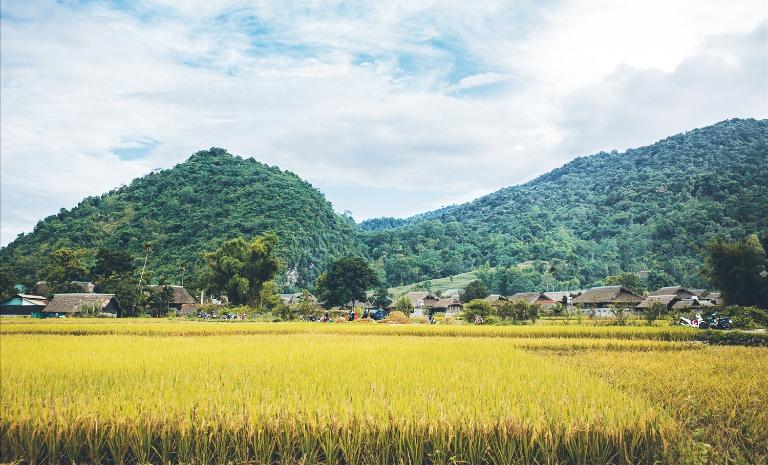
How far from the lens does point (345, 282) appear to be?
73562 mm

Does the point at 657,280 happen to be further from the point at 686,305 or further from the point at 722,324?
the point at 722,324

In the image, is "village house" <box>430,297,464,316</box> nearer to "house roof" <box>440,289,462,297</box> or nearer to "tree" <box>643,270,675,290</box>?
"house roof" <box>440,289,462,297</box>

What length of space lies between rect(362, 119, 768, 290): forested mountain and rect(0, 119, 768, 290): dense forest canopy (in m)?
0.39

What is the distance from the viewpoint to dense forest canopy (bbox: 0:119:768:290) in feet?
253

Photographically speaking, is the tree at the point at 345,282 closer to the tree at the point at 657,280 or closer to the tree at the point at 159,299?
the tree at the point at 159,299

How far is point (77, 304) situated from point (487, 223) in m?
143

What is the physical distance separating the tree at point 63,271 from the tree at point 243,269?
41.9 feet

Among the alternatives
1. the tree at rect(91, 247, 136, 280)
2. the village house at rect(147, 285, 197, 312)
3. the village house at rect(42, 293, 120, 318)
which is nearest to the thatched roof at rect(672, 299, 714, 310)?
the village house at rect(42, 293, 120, 318)

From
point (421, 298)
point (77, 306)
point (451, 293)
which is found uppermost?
point (77, 306)

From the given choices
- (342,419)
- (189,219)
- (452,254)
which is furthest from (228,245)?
(452,254)

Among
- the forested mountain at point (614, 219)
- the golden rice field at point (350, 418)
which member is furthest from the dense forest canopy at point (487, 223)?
the golden rice field at point (350, 418)

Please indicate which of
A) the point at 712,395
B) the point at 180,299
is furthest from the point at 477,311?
the point at 180,299

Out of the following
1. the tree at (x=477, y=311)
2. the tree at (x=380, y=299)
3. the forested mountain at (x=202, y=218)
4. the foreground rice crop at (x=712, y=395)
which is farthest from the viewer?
the tree at (x=380, y=299)

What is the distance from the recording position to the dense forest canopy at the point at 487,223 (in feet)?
253
